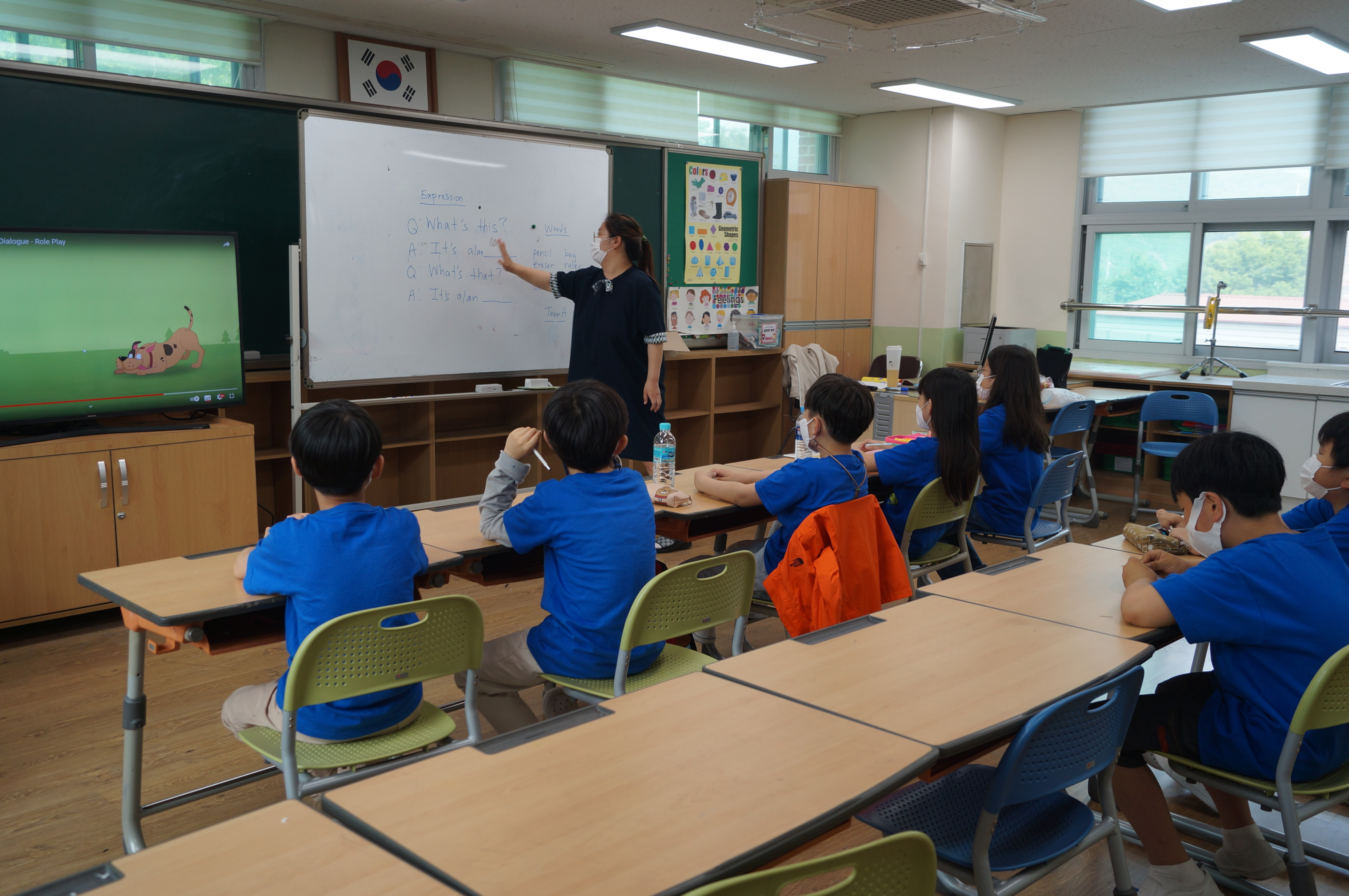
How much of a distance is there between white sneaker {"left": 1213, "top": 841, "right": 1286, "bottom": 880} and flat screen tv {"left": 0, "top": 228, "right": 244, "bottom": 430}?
3908mm

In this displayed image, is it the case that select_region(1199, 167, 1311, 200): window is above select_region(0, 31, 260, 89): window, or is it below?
below

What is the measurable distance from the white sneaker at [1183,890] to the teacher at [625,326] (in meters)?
2.84

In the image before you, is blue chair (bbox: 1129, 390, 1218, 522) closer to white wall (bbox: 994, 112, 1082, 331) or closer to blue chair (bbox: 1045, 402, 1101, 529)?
blue chair (bbox: 1045, 402, 1101, 529)

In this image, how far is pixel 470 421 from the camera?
5.61m

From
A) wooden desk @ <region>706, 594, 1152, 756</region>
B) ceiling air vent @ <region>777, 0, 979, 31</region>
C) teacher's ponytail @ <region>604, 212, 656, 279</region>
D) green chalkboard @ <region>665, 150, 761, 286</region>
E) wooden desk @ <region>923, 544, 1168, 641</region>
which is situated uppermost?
ceiling air vent @ <region>777, 0, 979, 31</region>

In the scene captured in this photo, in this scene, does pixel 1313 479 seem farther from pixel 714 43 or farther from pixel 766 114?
pixel 766 114

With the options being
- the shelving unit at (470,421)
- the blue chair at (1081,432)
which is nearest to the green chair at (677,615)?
the shelving unit at (470,421)

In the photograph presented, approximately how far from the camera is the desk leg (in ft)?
7.59

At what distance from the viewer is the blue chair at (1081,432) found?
5633mm

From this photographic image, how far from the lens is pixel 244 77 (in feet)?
16.1

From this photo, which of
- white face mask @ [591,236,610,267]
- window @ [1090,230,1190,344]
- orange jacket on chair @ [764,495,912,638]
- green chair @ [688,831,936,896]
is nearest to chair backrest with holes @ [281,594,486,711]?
orange jacket on chair @ [764,495,912,638]

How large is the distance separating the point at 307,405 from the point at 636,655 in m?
2.83

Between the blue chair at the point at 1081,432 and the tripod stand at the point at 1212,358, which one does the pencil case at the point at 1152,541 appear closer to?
the blue chair at the point at 1081,432

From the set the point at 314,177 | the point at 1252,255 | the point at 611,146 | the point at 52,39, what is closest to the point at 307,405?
the point at 314,177
